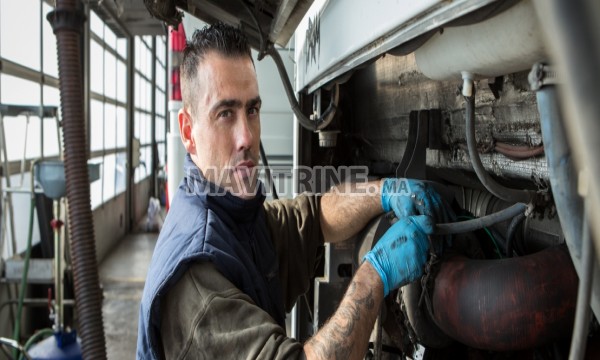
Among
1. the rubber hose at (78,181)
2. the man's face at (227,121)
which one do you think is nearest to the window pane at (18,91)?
the rubber hose at (78,181)

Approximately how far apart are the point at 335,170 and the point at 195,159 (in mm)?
692

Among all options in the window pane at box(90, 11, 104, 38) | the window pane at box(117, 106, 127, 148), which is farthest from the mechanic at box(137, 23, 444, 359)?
the window pane at box(117, 106, 127, 148)

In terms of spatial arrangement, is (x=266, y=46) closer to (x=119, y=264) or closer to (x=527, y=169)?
(x=527, y=169)

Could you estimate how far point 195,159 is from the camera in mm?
1212

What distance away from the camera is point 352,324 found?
891 millimetres

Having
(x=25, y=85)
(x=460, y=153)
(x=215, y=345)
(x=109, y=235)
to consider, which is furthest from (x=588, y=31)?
(x=109, y=235)

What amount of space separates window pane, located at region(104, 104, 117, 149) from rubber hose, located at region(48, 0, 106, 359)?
3768mm

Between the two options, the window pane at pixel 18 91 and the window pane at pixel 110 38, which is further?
the window pane at pixel 110 38

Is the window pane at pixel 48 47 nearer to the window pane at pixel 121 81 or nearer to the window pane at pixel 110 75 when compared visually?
the window pane at pixel 110 75

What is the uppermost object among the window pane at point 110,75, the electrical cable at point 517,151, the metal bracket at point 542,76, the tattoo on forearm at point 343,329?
the window pane at point 110,75

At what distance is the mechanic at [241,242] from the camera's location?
85 cm

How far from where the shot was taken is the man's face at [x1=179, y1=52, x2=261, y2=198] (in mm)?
1104

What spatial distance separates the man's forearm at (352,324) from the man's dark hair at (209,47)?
0.61m

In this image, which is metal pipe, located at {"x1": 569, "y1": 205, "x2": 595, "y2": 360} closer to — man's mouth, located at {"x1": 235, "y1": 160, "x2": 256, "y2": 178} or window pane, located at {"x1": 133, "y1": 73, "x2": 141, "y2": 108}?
man's mouth, located at {"x1": 235, "y1": 160, "x2": 256, "y2": 178}
